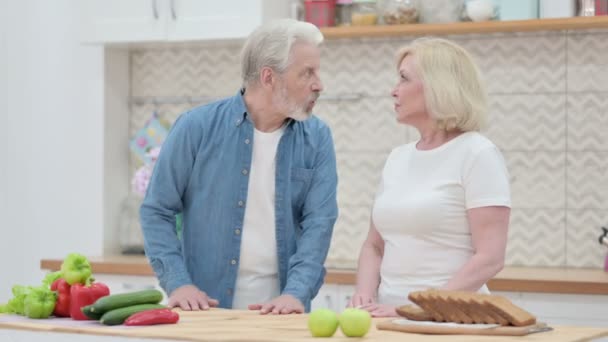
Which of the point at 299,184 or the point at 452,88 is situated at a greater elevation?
the point at 452,88

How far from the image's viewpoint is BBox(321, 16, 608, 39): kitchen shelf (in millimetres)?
4160

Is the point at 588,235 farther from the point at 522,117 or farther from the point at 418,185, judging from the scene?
the point at 418,185

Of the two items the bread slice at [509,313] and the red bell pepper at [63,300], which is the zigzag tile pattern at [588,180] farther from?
the red bell pepper at [63,300]

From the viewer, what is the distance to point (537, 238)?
14.6ft

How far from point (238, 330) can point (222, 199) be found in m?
0.80

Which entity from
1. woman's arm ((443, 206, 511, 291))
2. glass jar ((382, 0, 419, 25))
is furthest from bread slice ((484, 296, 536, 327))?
glass jar ((382, 0, 419, 25))

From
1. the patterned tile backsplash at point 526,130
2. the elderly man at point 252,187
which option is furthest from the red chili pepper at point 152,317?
the patterned tile backsplash at point 526,130

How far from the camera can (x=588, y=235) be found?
439 cm

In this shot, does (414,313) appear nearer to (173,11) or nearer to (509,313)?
(509,313)

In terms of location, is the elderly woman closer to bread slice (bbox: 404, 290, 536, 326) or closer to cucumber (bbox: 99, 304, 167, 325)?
bread slice (bbox: 404, 290, 536, 326)

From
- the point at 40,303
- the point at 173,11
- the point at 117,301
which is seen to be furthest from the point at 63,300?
the point at 173,11

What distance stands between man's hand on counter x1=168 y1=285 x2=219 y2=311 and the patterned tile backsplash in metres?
1.49

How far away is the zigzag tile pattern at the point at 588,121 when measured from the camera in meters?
4.37

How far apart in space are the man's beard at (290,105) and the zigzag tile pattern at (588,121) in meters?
1.61
